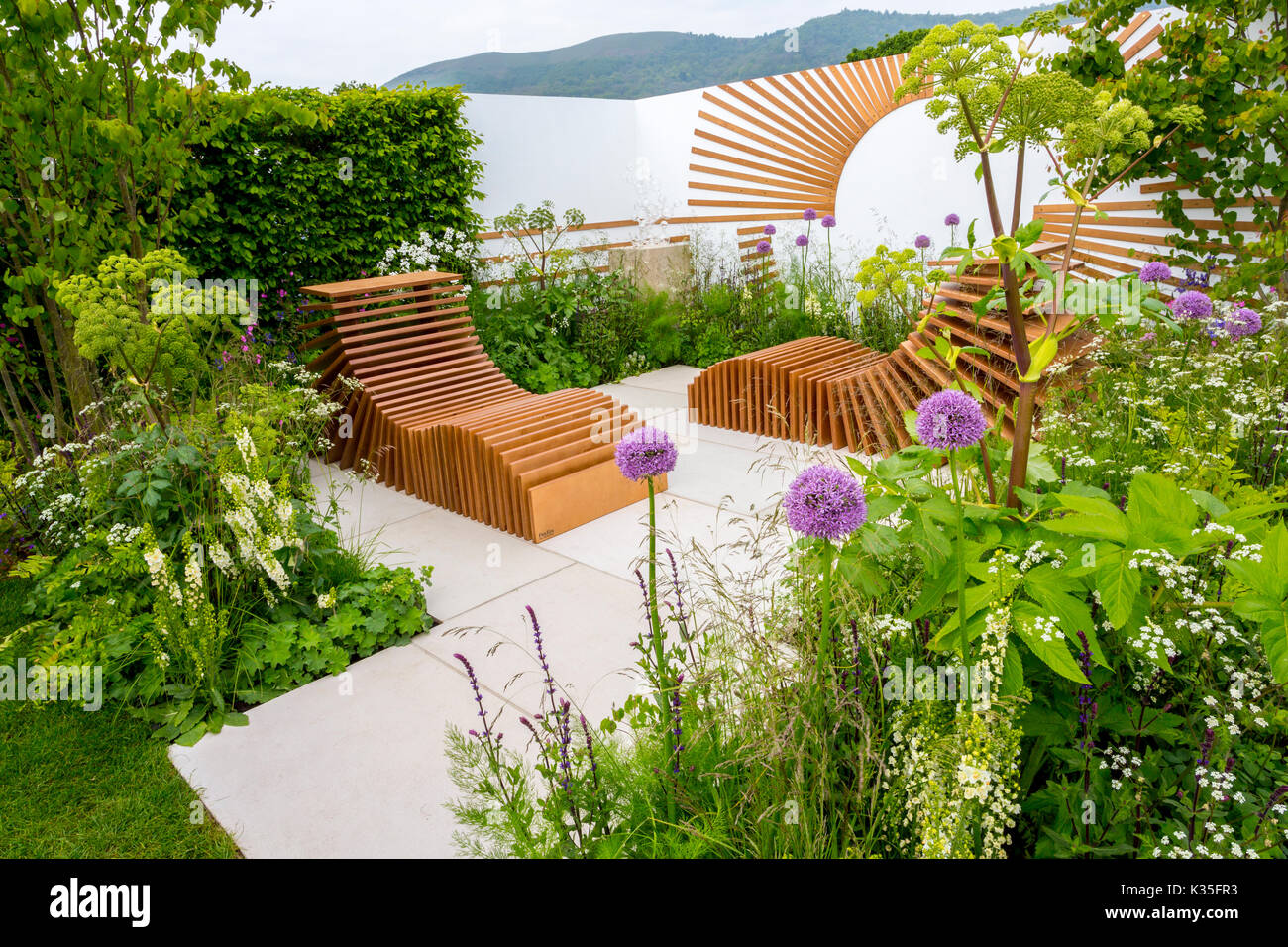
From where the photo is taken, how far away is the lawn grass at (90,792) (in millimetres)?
2170

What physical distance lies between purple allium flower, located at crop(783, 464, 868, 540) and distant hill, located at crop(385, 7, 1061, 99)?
5.05 ft

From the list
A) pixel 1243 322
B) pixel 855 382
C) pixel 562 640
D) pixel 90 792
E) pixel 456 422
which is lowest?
pixel 90 792

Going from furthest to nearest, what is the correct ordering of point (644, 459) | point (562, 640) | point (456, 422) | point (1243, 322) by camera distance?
point (456, 422)
point (562, 640)
point (1243, 322)
point (644, 459)

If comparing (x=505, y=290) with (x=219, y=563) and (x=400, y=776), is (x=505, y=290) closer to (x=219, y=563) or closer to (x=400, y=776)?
(x=219, y=563)

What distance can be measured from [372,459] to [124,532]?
91.6 inches

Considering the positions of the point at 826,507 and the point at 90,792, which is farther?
the point at 90,792

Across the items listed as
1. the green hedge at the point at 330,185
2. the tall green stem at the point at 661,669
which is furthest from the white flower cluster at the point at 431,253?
the tall green stem at the point at 661,669

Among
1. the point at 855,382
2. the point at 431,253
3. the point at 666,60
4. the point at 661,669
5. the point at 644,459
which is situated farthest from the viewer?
the point at 666,60

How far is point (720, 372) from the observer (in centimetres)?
592

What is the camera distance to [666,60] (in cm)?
1608

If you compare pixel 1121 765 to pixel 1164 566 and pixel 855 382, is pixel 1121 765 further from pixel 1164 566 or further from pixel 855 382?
pixel 855 382

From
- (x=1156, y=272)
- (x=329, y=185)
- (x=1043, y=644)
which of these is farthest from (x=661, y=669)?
(x=329, y=185)

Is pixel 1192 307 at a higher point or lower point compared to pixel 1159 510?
higher

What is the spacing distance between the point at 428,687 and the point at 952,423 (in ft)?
7.15
